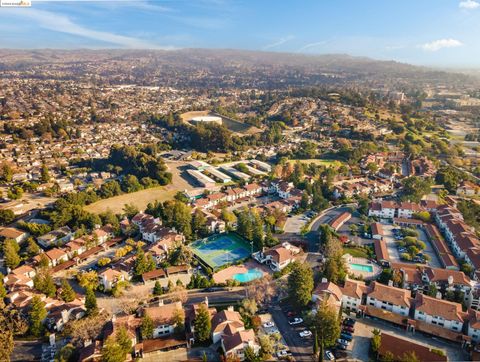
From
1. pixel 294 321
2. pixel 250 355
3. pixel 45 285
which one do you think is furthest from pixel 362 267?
pixel 45 285

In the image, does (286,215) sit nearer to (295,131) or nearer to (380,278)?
(380,278)

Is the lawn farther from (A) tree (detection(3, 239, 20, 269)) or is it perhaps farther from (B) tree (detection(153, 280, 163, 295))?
(A) tree (detection(3, 239, 20, 269))

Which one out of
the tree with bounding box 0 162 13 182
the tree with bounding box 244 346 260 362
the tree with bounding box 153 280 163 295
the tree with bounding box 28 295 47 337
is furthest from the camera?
the tree with bounding box 0 162 13 182

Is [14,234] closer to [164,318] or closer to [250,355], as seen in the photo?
[164,318]

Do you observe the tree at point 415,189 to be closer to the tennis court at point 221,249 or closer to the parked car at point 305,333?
the tennis court at point 221,249

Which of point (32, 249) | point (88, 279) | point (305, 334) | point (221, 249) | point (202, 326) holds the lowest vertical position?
point (221, 249)

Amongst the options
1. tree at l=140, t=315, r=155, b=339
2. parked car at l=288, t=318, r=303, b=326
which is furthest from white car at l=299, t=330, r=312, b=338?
tree at l=140, t=315, r=155, b=339
